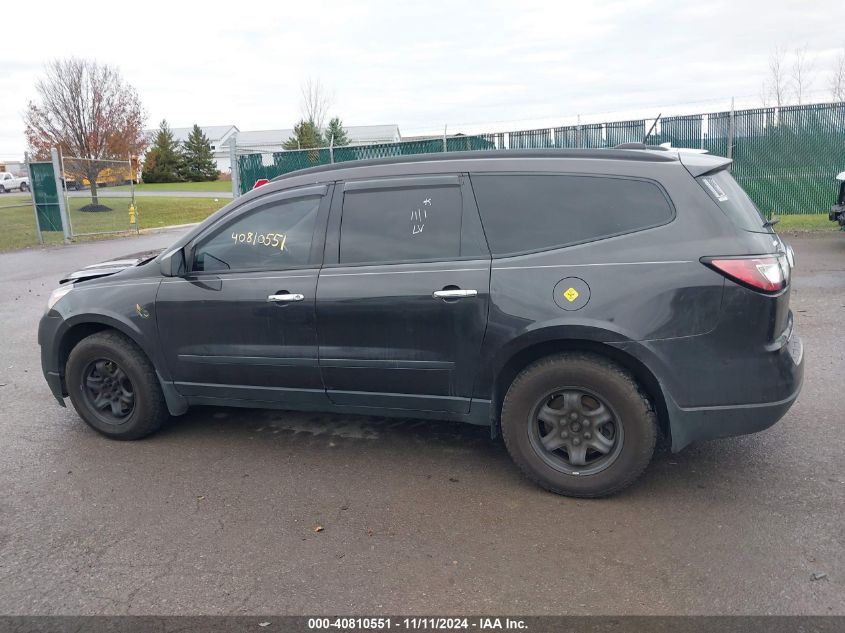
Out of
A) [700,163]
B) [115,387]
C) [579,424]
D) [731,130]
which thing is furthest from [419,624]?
[731,130]

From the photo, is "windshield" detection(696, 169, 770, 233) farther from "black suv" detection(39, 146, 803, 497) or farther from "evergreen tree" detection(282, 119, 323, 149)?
"evergreen tree" detection(282, 119, 323, 149)

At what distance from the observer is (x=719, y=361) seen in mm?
3545

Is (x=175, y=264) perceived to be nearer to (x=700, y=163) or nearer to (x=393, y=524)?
(x=393, y=524)

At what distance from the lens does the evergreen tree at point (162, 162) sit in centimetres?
5556

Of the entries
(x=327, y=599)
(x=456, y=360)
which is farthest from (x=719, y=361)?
(x=327, y=599)

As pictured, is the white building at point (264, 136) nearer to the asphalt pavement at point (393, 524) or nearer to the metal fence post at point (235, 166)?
the metal fence post at point (235, 166)

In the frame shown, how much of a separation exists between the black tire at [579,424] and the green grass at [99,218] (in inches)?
A: 726

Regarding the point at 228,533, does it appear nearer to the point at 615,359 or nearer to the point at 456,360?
the point at 456,360

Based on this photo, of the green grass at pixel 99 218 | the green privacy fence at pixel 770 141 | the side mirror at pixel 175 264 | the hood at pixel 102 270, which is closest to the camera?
the side mirror at pixel 175 264

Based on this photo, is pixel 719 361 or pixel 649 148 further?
pixel 649 148

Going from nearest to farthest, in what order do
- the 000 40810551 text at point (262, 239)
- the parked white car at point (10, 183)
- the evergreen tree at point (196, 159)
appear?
the 000 40810551 text at point (262, 239)
the parked white car at point (10, 183)
the evergreen tree at point (196, 159)

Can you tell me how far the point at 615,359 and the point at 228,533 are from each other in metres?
2.20

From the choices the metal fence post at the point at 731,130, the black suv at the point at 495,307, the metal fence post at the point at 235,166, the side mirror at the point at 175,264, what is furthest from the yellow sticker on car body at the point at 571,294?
the metal fence post at the point at 235,166

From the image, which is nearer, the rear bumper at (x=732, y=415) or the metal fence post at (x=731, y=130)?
the rear bumper at (x=732, y=415)
